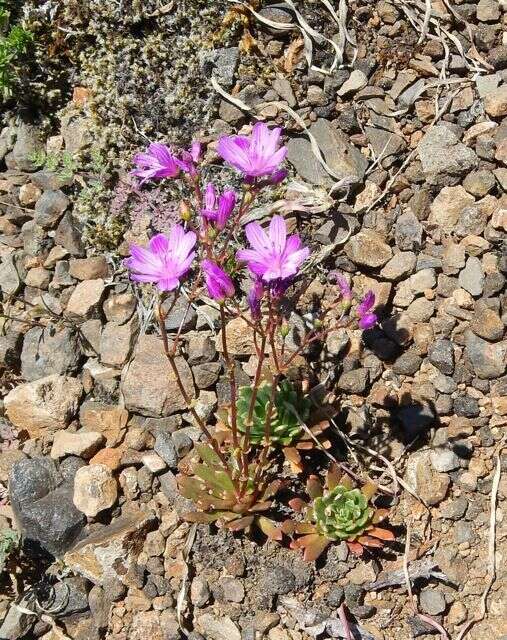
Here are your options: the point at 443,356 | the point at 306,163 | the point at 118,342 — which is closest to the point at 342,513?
the point at 443,356

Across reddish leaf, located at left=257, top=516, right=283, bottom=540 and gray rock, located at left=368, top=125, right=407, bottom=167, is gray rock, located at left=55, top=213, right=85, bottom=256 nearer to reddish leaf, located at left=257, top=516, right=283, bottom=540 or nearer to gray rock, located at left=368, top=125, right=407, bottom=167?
gray rock, located at left=368, top=125, right=407, bottom=167

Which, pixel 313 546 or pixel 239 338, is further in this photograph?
pixel 239 338

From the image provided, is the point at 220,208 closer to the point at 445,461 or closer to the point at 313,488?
the point at 313,488

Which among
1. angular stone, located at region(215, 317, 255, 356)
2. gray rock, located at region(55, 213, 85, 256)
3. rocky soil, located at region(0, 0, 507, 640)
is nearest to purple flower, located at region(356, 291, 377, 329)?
rocky soil, located at region(0, 0, 507, 640)

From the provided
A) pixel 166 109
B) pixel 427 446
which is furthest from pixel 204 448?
pixel 166 109

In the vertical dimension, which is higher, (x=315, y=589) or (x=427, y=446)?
(x=427, y=446)

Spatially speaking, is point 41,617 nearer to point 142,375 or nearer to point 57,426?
point 57,426
